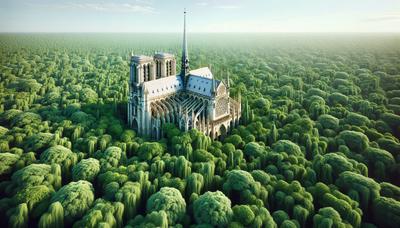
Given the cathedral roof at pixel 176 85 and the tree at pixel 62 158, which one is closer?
the tree at pixel 62 158

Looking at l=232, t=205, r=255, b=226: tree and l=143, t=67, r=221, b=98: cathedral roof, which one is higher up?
l=143, t=67, r=221, b=98: cathedral roof

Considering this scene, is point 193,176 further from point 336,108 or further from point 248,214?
point 336,108

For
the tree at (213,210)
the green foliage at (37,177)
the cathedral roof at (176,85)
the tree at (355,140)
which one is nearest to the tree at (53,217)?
the green foliage at (37,177)

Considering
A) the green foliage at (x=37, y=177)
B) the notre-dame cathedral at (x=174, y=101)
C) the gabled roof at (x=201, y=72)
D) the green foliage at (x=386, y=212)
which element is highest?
the gabled roof at (x=201, y=72)

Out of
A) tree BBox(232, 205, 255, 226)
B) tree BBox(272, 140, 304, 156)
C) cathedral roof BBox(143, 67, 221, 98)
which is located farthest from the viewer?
cathedral roof BBox(143, 67, 221, 98)

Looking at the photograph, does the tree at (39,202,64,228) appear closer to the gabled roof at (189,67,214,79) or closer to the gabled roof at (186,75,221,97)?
the gabled roof at (186,75,221,97)

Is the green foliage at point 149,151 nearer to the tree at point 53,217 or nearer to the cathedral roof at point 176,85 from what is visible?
the cathedral roof at point 176,85

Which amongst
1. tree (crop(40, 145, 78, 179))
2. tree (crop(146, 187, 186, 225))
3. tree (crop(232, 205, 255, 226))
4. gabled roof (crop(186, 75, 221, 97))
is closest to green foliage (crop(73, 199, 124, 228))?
tree (crop(146, 187, 186, 225))
